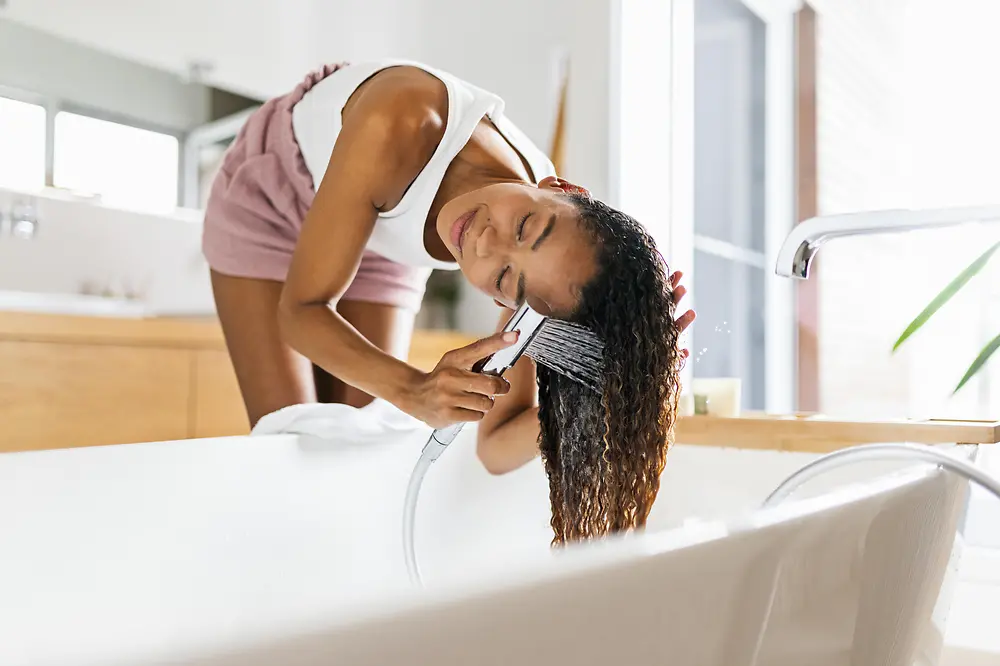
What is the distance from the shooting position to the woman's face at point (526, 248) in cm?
120

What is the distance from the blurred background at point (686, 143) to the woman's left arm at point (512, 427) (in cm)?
123

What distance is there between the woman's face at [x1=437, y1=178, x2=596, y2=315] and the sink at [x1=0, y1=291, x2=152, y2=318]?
49.9 inches

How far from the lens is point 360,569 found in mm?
1585

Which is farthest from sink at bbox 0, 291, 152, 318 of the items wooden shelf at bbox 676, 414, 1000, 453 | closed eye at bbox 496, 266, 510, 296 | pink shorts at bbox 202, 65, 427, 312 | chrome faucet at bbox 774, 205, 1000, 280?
chrome faucet at bbox 774, 205, 1000, 280

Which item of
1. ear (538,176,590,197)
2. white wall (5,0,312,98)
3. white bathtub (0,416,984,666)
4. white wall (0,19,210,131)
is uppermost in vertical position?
white wall (5,0,312,98)

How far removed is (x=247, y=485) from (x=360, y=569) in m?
0.29

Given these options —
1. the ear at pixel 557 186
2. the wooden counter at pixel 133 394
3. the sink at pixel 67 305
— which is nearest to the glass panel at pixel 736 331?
the wooden counter at pixel 133 394

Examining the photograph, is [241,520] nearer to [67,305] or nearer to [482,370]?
[482,370]

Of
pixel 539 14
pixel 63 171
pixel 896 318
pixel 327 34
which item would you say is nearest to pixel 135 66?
pixel 63 171

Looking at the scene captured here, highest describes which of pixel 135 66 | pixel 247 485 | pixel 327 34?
pixel 327 34

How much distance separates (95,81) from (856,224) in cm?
236

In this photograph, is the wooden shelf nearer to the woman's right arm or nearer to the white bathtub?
the white bathtub

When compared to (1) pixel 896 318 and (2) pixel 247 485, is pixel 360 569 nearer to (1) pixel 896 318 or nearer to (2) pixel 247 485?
(2) pixel 247 485

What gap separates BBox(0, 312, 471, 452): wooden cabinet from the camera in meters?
1.95
